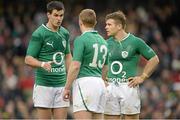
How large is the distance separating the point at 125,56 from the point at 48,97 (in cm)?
126

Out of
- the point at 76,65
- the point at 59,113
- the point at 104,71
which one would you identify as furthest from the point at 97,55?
the point at 59,113

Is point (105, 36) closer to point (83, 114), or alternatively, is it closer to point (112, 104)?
point (112, 104)

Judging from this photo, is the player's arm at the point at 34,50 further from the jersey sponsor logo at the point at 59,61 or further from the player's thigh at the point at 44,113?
the player's thigh at the point at 44,113

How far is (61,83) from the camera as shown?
1204 cm

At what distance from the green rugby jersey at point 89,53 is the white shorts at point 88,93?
3.5 inches

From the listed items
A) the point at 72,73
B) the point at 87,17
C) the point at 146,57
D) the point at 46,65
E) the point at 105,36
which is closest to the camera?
the point at 72,73

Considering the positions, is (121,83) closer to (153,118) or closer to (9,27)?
(153,118)

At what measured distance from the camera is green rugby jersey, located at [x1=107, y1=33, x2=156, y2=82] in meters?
12.1

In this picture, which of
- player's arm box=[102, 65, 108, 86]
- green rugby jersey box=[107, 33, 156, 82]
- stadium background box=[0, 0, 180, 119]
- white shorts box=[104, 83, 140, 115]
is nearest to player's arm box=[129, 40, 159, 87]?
green rugby jersey box=[107, 33, 156, 82]

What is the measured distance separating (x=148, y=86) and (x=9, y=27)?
15.4 feet

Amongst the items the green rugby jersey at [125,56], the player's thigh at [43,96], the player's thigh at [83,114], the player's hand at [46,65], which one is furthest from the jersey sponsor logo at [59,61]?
the player's thigh at [83,114]

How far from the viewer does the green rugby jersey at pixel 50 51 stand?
1176 centimetres

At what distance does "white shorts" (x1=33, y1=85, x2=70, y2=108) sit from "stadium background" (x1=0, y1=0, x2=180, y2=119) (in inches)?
195

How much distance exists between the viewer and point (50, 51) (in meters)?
11.9
